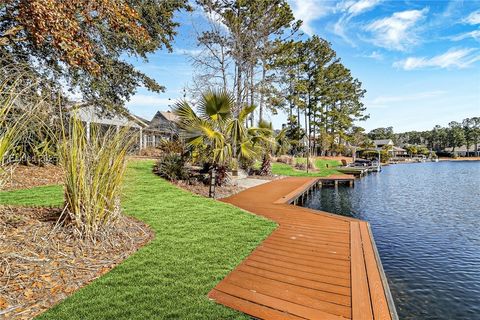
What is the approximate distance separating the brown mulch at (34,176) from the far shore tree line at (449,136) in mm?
69848

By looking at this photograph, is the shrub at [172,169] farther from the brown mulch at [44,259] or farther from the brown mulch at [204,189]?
the brown mulch at [44,259]

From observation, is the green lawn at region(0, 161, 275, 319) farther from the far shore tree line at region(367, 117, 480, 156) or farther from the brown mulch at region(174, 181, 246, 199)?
the far shore tree line at region(367, 117, 480, 156)

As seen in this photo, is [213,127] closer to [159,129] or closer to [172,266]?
[172,266]

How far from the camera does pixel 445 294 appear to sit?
153 inches

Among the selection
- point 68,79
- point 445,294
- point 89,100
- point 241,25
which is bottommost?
point 445,294

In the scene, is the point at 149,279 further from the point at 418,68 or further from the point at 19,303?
the point at 418,68

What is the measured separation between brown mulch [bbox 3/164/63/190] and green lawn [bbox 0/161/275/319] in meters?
1.68

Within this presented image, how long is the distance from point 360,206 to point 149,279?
8.96 meters

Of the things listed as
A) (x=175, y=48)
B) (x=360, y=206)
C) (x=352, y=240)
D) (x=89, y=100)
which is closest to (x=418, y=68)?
(x=360, y=206)

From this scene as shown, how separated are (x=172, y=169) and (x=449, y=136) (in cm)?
8272

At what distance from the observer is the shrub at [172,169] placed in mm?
9510

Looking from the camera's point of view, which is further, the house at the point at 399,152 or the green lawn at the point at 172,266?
the house at the point at 399,152

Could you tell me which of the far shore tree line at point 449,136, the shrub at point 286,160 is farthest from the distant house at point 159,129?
the far shore tree line at point 449,136

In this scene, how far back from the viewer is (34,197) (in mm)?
6102
